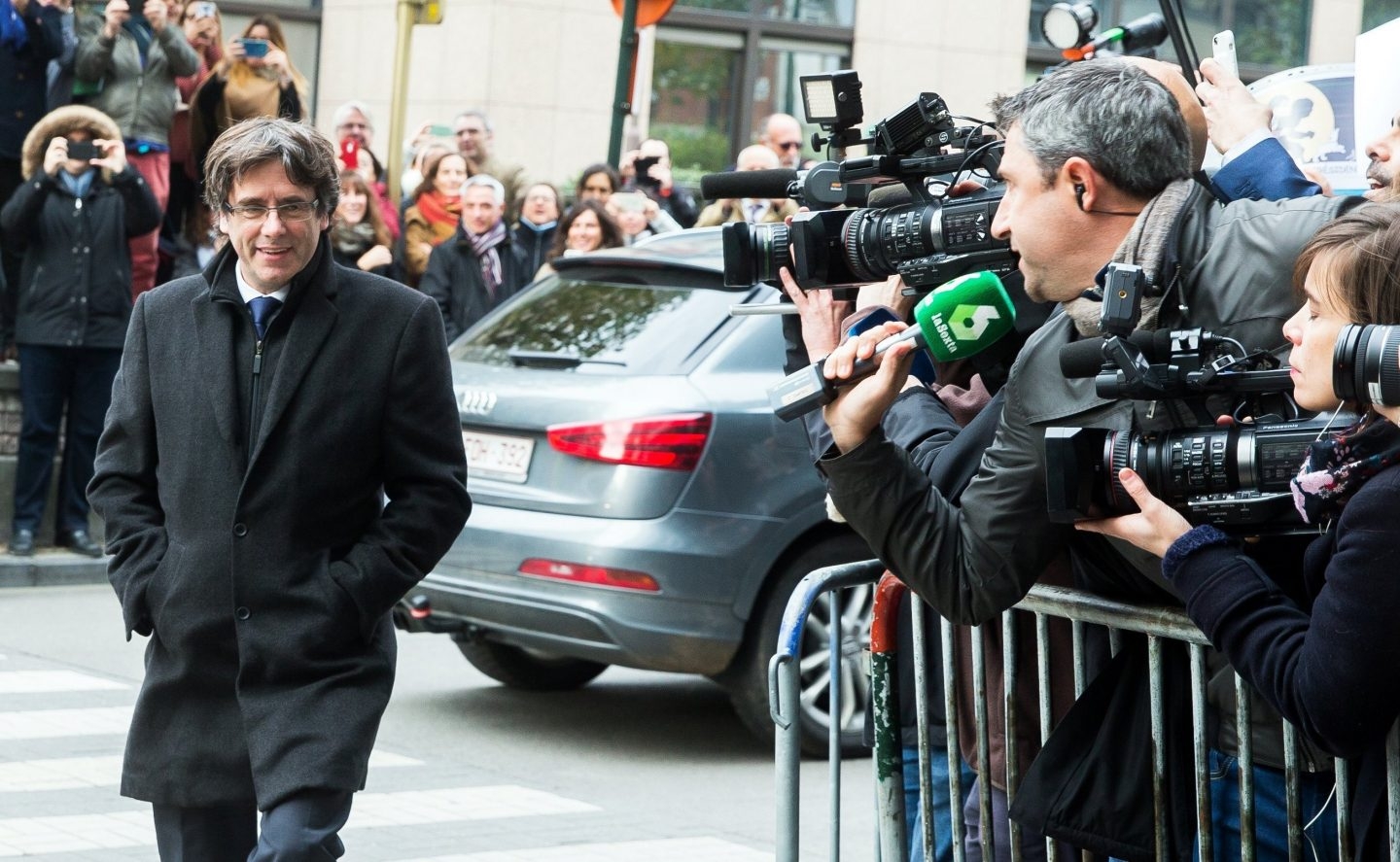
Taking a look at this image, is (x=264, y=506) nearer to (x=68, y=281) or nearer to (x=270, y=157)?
(x=270, y=157)

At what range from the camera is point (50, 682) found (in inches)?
326

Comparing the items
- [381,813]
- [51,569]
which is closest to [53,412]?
[51,569]

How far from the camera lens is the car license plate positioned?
24.1 ft

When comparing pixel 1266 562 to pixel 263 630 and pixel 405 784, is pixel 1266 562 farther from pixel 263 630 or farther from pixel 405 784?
pixel 405 784

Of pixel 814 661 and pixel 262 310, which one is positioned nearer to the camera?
pixel 262 310

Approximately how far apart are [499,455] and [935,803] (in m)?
3.67

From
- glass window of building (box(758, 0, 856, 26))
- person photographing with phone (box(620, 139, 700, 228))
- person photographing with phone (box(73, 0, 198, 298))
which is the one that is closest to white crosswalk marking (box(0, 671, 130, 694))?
person photographing with phone (box(73, 0, 198, 298))

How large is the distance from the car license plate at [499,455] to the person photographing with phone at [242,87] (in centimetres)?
517

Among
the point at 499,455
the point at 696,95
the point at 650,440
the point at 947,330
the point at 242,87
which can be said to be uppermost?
the point at 696,95

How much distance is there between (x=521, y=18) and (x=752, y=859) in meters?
14.4

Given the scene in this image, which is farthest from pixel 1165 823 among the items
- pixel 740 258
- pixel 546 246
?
pixel 546 246

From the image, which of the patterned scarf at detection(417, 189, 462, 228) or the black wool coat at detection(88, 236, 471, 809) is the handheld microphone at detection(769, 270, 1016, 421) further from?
the patterned scarf at detection(417, 189, 462, 228)

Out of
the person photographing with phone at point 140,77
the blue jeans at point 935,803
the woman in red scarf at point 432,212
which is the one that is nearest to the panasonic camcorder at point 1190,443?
the blue jeans at point 935,803

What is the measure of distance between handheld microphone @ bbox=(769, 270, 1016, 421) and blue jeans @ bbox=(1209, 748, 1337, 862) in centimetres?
76
